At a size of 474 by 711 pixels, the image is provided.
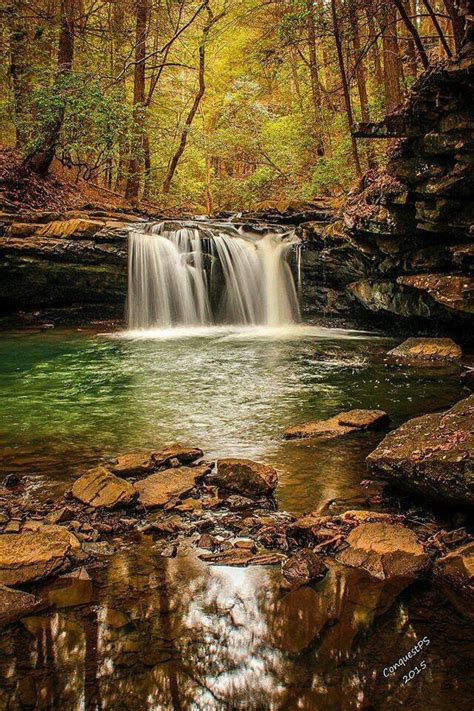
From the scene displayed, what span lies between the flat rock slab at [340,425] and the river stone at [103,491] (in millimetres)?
2219

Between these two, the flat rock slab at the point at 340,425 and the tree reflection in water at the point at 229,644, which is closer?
the tree reflection in water at the point at 229,644

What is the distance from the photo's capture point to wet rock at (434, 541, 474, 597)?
2.83m

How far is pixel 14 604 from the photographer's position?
271cm

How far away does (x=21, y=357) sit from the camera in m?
11.0

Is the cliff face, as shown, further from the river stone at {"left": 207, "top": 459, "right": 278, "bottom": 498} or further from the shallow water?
the river stone at {"left": 207, "top": 459, "right": 278, "bottom": 498}

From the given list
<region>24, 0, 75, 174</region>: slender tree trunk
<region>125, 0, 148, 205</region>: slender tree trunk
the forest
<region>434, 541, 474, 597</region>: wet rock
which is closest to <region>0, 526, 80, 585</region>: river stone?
<region>434, 541, 474, 597</region>: wet rock

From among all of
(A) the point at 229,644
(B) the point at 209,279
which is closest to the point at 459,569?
(A) the point at 229,644

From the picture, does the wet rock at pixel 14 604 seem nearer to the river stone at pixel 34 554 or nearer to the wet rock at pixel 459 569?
the river stone at pixel 34 554

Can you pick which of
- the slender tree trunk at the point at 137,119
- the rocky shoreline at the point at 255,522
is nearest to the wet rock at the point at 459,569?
the rocky shoreline at the point at 255,522

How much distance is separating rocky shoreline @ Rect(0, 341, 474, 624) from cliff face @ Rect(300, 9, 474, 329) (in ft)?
18.8

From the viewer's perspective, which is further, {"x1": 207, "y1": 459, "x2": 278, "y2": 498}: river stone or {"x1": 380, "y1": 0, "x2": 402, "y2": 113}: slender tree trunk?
{"x1": 380, "y1": 0, "x2": 402, "y2": 113}: slender tree trunk

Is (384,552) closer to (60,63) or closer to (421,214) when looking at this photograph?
(421,214)

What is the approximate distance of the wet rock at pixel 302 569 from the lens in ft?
9.71

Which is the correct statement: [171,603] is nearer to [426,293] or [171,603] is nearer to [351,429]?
[351,429]
